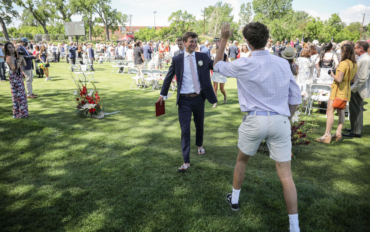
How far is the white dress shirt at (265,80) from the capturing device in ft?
7.05

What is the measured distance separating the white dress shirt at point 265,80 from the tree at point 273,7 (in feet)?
306

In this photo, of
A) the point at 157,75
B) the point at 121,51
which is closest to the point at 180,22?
the point at 121,51

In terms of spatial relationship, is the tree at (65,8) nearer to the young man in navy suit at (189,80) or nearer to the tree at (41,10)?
the tree at (41,10)

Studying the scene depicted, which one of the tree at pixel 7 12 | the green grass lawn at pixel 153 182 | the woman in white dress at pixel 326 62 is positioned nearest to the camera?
the green grass lawn at pixel 153 182

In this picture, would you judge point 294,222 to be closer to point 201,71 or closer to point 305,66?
point 201,71

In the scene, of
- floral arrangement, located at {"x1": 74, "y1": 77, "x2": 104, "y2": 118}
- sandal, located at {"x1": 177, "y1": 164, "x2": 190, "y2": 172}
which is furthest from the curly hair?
floral arrangement, located at {"x1": 74, "y1": 77, "x2": 104, "y2": 118}

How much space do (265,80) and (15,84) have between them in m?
6.90

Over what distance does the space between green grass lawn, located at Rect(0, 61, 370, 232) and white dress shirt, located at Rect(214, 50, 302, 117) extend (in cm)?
143

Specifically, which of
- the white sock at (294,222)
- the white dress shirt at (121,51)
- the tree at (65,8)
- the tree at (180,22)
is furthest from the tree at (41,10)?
the white sock at (294,222)

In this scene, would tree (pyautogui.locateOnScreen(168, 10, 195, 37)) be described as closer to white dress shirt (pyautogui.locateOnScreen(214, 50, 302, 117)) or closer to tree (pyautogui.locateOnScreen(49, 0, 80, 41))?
tree (pyautogui.locateOnScreen(49, 0, 80, 41))

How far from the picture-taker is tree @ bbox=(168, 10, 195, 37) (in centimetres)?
7412

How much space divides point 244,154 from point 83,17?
8450cm

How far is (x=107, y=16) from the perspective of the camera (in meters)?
78.6

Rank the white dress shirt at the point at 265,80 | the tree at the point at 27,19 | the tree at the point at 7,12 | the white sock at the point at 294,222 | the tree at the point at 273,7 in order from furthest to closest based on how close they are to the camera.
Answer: the tree at the point at 273,7 < the tree at the point at 27,19 < the tree at the point at 7,12 < the white sock at the point at 294,222 < the white dress shirt at the point at 265,80
